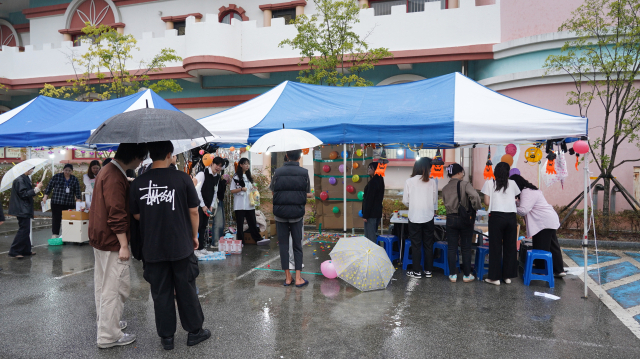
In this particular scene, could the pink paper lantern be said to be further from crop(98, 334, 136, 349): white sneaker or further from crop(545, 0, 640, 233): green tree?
crop(98, 334, 136, 349): white sneaker

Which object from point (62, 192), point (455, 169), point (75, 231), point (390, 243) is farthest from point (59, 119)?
point (455, 169)

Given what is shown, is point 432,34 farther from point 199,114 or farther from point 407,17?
point 199,114

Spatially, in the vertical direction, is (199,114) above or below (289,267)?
above

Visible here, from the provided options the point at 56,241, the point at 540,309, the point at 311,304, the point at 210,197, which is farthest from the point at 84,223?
the point at 540,309

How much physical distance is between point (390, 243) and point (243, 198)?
331cm

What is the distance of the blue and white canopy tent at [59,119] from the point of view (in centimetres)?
741

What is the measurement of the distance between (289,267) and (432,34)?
9207 mm

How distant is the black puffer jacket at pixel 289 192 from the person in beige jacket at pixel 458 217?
2144mm

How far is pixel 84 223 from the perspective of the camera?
344 inches

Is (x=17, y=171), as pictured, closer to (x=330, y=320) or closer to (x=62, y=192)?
(x=62, y=192)

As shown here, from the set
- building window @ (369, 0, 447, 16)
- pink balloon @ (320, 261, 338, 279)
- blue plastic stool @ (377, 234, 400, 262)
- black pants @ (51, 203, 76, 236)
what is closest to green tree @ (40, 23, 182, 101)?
black pants @ (51, 203, 76, 236)

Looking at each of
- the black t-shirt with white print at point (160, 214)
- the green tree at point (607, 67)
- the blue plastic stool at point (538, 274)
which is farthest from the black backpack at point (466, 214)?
the green tree at point (607, 67)

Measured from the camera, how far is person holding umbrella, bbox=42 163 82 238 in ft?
29.0

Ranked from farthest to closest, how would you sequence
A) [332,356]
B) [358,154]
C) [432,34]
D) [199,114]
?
[199,114] → [432,34] → [358,154] → [332,356]
